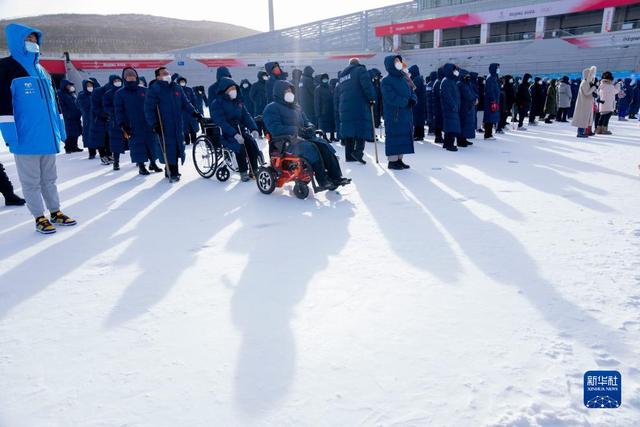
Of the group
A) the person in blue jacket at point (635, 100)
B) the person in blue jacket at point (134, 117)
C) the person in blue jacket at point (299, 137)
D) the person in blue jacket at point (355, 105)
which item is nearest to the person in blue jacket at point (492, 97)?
the person in blue jacket at point (355, 105)

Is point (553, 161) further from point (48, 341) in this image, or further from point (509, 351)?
point (48, 341)

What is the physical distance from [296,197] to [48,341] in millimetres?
3124

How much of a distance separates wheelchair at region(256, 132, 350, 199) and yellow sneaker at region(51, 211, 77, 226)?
207cm

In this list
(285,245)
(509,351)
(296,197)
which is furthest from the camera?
(296,197)

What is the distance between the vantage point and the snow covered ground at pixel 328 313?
165 centimetres

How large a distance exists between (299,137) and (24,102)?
2643mm

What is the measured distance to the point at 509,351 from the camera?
6.25 feet

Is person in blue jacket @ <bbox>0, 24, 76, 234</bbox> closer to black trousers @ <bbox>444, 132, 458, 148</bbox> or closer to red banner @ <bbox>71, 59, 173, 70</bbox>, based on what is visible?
black trousers @ <bbox>444, 132, 458, 148</bbox>

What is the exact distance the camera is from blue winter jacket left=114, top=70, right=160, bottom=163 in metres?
6.36

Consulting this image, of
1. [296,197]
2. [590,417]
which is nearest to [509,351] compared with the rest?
[590,417]

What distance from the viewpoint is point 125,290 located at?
2.71m

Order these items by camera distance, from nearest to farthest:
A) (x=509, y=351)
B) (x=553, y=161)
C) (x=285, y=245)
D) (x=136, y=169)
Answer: (x=509, y=351), (x=285, y=245), (x=553, y=161), (x=136, y=169)

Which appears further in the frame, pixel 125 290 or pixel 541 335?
pixel 125 290

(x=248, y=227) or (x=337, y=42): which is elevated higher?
(x=337, y=42)
